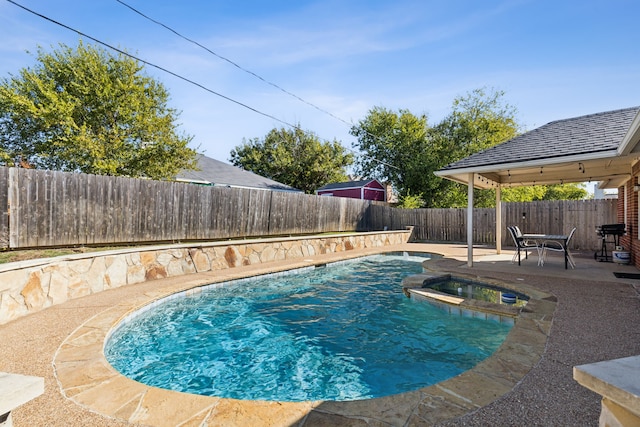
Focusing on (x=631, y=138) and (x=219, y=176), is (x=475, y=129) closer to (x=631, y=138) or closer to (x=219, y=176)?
(x=219, y=176)

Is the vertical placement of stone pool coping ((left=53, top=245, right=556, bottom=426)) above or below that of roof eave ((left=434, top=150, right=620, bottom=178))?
below

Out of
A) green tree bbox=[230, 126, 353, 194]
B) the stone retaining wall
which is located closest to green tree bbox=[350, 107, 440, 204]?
green tree bbox=[230, 126, 353, 194]

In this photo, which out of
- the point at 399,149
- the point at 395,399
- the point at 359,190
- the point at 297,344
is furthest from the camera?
the point at 359,190

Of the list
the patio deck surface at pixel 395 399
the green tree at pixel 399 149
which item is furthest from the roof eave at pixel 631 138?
the green tree at pixel 399 149

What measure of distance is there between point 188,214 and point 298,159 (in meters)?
21.9

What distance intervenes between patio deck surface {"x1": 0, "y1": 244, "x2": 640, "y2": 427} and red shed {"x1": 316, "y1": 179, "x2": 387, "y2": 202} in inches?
767

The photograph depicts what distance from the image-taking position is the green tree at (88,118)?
472 inches

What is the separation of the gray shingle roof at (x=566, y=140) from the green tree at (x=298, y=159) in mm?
21992

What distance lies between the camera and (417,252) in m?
11.1

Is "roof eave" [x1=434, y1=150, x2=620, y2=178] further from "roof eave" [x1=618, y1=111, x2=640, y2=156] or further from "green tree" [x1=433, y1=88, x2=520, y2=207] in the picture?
"green tree" [x1=433, y1=88, x2=520, y2=207]

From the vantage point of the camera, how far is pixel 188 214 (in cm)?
868

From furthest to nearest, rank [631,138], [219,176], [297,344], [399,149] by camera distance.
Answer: [399,149], [219,176], [631,138], [297,344]

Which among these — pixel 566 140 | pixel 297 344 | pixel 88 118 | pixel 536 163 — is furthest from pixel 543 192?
pixel 88 118

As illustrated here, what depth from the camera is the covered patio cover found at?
5.85 meters
